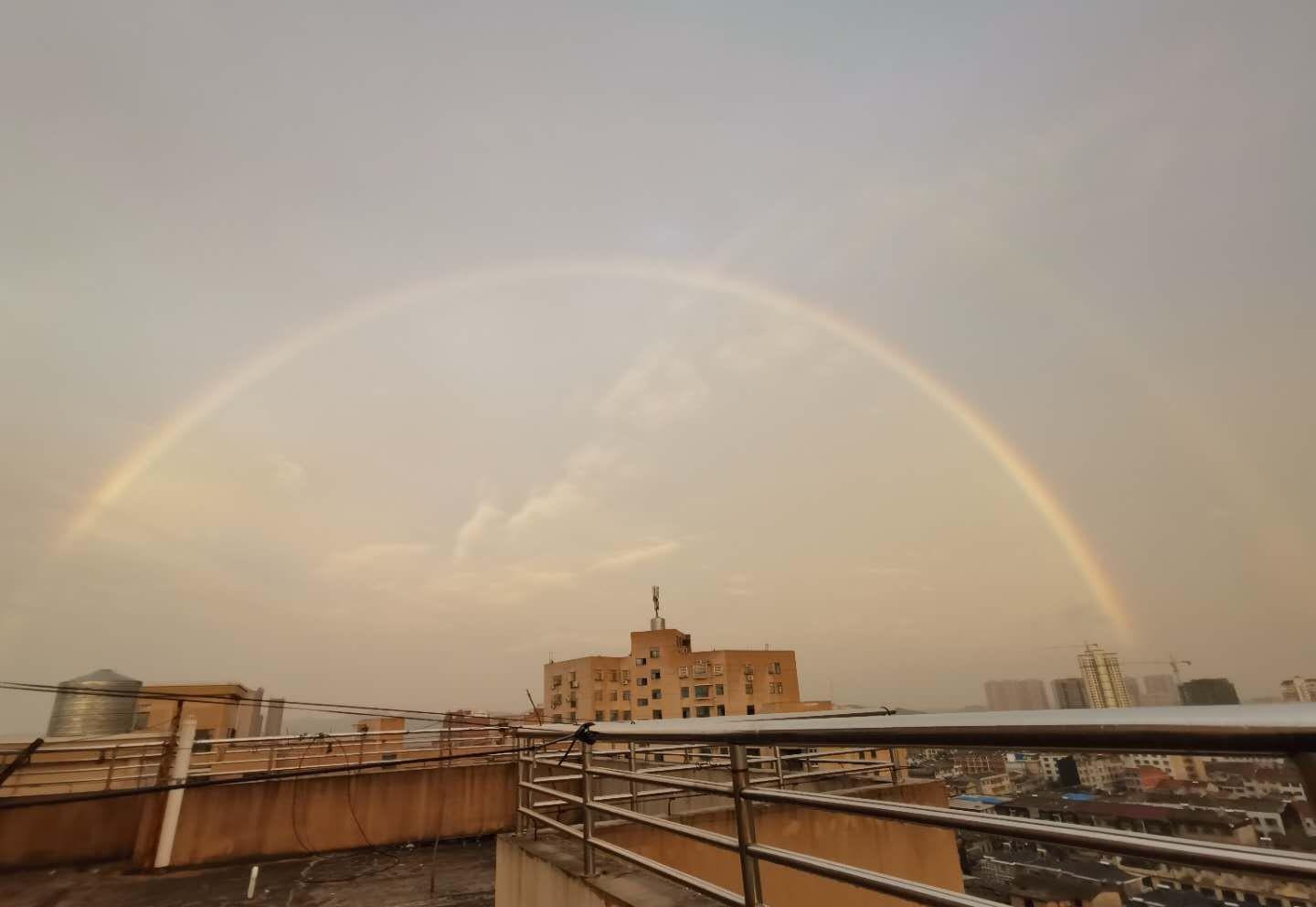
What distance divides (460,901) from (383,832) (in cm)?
309

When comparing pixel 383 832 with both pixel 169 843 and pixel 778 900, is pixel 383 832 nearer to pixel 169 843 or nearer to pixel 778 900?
pixel 169 843

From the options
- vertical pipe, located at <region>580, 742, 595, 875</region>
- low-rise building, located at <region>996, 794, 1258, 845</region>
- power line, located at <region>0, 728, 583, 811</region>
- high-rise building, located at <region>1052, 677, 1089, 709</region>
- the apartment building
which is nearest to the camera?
low-rise building, located at <region>996, 794, 1258, 845</region>

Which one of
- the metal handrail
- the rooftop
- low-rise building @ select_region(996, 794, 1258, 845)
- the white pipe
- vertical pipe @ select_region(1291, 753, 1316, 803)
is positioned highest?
Result: the metal handrail

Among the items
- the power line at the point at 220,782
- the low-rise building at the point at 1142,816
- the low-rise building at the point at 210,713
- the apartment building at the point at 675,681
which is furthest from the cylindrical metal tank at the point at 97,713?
the low-rise building at the point at 1142,816

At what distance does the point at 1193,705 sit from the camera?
1441 mm

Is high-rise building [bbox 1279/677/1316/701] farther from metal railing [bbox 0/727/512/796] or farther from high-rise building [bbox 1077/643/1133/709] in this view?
high-rise building [bbox 1077/643/1133/709]

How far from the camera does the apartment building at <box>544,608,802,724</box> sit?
74.8 m

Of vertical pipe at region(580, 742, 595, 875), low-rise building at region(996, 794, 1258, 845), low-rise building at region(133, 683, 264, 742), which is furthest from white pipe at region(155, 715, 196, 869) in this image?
low-rise building at region(133, 683, 264, 742)

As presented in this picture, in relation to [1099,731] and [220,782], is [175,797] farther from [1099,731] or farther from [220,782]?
[1099,731]

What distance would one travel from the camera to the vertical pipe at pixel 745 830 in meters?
2.38

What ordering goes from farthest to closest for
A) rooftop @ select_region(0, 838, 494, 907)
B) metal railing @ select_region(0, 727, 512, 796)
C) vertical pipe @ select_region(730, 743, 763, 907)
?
metal railing @ select_region(0, 727, 512, 796)
rooftop @ select_region(0, 838, 494, 907)
vertical pipe @ select_region(730, 743, 763, 907)

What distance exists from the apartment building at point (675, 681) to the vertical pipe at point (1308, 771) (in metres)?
74.0

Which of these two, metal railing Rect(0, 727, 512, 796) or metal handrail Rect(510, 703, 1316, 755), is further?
metal railing Rect(0, 727, 512, 796)

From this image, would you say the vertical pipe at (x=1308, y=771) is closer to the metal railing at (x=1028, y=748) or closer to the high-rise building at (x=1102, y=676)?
the metal railing at (x=1028, y=748)
